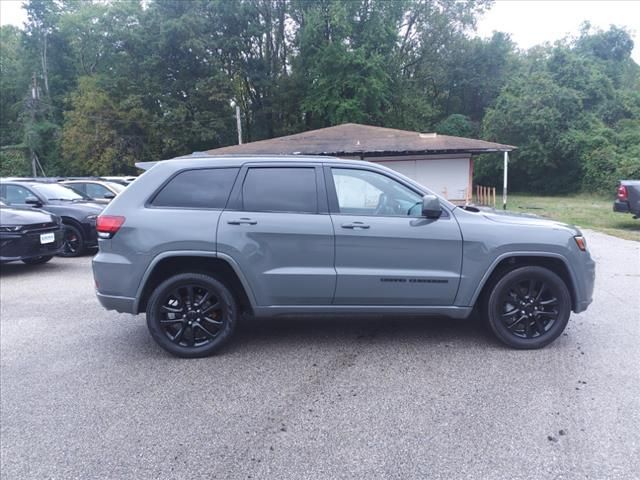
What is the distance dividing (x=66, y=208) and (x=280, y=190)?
24.8ft

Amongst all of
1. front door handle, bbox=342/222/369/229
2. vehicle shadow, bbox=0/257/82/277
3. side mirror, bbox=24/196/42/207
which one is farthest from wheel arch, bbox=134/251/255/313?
side mirror, bbox=24/196/42/207

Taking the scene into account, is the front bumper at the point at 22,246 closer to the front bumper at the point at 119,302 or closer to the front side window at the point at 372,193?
the front bumper at the point at 119,302

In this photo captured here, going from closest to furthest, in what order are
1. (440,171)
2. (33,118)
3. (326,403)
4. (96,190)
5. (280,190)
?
1. (326,403)
2. (280,190)
3. (96,190)
4. (440,171)
5. (33,118)

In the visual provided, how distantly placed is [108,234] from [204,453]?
2293mm

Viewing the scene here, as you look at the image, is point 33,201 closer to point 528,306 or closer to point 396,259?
point 396,259

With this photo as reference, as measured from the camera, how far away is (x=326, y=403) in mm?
3510

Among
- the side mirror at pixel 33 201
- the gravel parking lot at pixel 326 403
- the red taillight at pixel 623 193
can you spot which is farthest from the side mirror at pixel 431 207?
the red taillight at pixel 623 193

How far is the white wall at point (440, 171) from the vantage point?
67.3 ft

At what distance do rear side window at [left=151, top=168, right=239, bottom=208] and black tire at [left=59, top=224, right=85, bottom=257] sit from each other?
6619 millimetres

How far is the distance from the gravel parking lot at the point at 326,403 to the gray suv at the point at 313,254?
432 millimetres

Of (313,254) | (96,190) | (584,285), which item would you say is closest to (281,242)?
(313,254)

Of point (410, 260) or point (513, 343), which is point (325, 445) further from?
point (513, 343)

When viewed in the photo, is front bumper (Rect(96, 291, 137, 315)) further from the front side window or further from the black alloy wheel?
the black alloy wheel

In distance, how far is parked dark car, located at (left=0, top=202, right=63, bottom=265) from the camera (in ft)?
26.3
